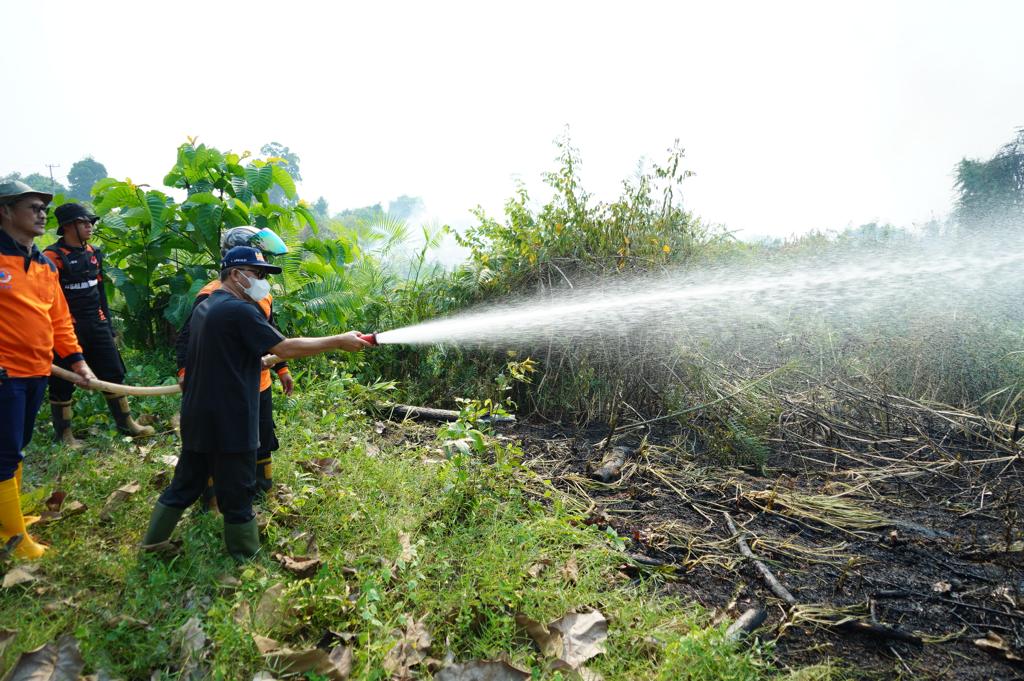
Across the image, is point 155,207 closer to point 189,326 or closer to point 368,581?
point 189,326

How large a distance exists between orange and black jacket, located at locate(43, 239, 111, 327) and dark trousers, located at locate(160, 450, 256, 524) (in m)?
2.68

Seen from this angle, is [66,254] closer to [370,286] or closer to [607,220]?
[370,286]

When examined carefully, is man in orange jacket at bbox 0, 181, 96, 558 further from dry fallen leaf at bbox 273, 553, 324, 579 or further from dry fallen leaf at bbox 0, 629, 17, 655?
dry fallen leaf at bbox 273, 553, 324, 579

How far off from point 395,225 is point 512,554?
570 centimetres

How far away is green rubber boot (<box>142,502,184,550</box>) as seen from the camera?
3143 mm

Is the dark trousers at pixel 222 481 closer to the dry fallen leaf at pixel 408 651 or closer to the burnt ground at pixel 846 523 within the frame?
the dry fallen leaf at pixel 408 651

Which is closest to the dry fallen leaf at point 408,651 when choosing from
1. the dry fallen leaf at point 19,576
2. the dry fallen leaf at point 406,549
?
the dry fallen leaf at point 406,549

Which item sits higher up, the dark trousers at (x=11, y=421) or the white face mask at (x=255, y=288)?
the white face mask at (x=255, y=288)

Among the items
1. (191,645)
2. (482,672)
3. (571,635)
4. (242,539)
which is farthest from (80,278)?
(571,635)

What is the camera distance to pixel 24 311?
3303 mm

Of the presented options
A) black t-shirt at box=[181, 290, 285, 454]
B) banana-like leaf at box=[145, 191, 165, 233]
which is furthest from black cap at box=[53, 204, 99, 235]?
black t-shirt at box=[181, 290, 285, 454]

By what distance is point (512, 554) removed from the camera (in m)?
3.22

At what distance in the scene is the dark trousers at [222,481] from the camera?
9.97 feet

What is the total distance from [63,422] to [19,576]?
229cm
